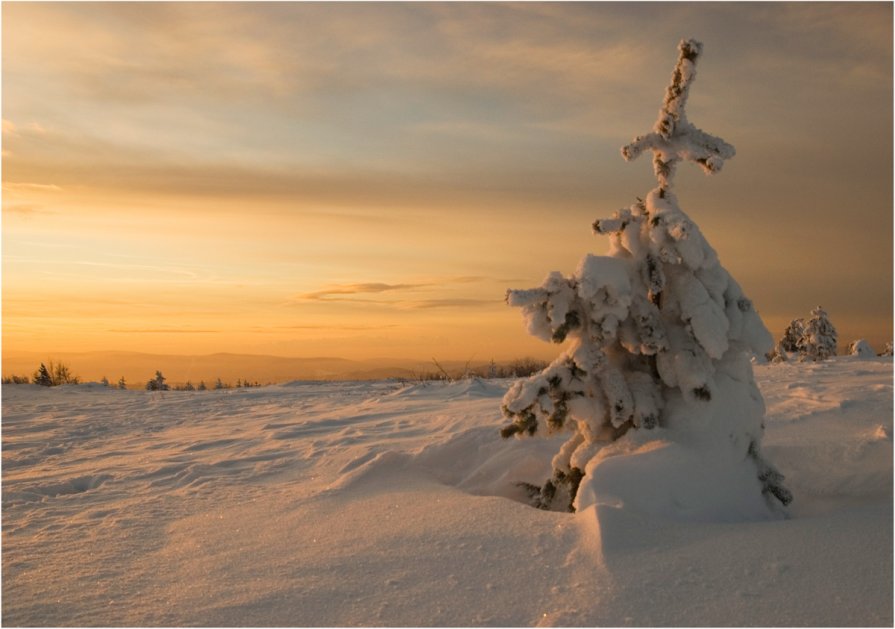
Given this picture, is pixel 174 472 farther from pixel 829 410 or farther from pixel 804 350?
pixel 804 350

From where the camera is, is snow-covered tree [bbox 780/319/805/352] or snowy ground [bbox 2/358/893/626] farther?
snow-covered tree [bbox 780/319/805/352]

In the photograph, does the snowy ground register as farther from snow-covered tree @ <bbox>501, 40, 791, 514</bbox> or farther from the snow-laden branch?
the snow-laden branch

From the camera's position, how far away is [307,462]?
7160mm

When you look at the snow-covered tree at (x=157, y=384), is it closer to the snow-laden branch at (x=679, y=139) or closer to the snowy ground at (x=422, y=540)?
the snowy ground at (x=422, y=540)

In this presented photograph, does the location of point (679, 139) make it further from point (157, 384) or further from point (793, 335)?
point (793, 335)

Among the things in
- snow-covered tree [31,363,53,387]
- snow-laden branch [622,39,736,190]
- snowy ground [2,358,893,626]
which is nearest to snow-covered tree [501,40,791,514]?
snow-laden branch [622,39,736,190]

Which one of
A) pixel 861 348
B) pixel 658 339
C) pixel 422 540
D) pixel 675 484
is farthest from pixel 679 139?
pixel 861 348

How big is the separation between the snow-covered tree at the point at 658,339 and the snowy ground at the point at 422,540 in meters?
0.69

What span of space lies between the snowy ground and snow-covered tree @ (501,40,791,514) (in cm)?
69

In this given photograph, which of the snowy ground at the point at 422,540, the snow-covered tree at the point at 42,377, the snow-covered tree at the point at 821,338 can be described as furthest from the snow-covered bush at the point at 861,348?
the snow-covered tree at the point at 42,377

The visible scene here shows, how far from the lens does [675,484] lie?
4.24 meters

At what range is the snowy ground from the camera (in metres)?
3.19

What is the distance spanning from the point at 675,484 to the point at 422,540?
156 cm

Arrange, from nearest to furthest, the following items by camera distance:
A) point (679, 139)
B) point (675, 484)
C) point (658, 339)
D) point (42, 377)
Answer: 1. point (675, 484)
2. point (658, 339)
3. point (679, 139)
4. point (42, 377)
